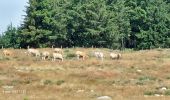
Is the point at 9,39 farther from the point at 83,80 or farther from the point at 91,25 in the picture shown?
the point at 83,80

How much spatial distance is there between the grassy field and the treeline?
130ft

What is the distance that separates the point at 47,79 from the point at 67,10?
6958cm

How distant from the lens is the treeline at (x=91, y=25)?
112m

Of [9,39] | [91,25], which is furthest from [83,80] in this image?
[9,39]

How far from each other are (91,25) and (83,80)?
211ft

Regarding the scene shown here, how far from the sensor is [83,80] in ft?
159

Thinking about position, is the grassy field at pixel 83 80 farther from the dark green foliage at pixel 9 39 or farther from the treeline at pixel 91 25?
the dark green foliage at pixel 9 39

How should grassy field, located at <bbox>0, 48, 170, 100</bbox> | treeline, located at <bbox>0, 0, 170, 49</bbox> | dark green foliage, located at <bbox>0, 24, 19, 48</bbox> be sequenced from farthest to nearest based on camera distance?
dark green foliage, located at <bbox>0, 24, 19, 48</bbox>, treeline, located at <bbox>0, 0, 170, 49</bbox>, grassy field, located at <bbox>0, 48, 170, 100</bbox>

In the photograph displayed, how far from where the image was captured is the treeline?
11225cm

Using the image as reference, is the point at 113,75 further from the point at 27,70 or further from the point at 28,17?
the point at 28,17

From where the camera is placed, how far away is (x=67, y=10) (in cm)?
11844

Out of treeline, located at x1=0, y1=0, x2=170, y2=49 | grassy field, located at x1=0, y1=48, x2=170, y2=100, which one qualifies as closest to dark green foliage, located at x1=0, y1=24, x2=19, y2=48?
treeline, located at x1=0, y1=0, x2=170, y2=49

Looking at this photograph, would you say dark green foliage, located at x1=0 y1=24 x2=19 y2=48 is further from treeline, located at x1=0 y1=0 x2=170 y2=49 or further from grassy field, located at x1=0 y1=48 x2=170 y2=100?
grassy field, located at x1=0 y1=48 x2=170 y2=100

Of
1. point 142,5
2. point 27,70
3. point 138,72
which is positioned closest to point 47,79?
point 27,70
